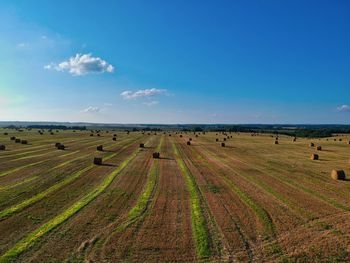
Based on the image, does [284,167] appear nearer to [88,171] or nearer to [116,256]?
[88,171]

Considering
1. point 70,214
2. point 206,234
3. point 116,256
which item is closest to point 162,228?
point 206,234

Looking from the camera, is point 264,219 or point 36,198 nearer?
point 264,219

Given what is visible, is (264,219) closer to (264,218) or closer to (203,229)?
(264,218)

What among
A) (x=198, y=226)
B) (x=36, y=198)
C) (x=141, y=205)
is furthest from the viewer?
(x=36, y=198)

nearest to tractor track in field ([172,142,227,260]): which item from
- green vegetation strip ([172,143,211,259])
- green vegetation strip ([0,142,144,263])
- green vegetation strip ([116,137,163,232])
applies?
green vegetation strip ([172,143,211,259])

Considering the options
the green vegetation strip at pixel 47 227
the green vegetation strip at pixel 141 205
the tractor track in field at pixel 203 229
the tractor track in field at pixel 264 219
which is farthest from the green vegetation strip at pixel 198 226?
the green vegetation strip at pixel 47 227

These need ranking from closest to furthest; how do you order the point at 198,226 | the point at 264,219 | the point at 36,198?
the point at 198,226
the point at 264,219
the point at 36,198

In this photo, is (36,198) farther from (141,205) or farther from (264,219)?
(264,219)

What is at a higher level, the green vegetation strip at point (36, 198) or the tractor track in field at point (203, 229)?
the green vegetation strip at point (36, 198)

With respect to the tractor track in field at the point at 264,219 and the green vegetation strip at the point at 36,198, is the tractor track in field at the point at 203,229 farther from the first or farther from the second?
the green vegetation strip at the point at 36,198

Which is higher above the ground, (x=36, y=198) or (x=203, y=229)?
(x=36, y=198)

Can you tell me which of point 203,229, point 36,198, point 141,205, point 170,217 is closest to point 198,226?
point 203,229

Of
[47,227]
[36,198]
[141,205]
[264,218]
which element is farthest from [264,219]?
[36,198]
